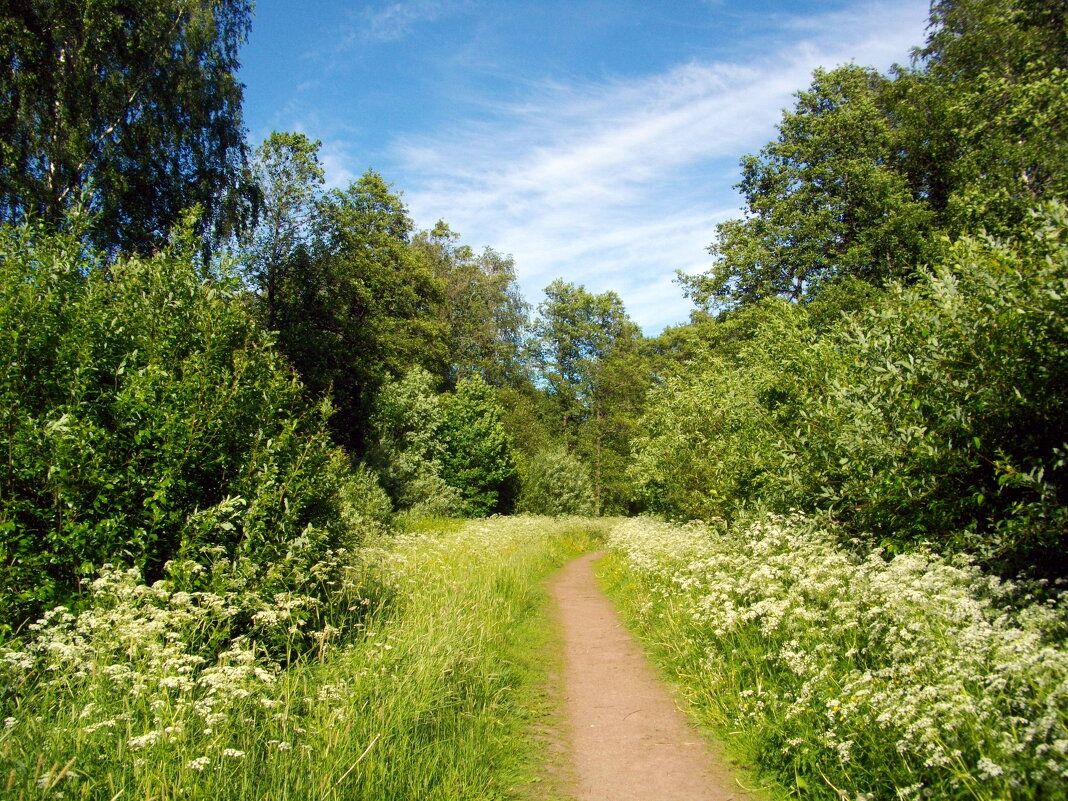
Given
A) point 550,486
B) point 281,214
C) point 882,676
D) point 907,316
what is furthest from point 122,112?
point 550,486

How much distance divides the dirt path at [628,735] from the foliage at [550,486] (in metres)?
34.9

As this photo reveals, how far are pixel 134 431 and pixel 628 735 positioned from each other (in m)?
6.30

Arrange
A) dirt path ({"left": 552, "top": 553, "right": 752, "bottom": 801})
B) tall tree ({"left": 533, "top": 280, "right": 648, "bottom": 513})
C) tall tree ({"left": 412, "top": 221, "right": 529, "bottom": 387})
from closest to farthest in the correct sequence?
dirt path ({"left": 552, "top": 553, "right": 752, "bottom": 801}) < tall tree ({"left": 412, "top": 221, "right": 529, "bottom": 387}) < tall tree ({"left": 533, "top": 280, "right": 648, "bottom": 513})

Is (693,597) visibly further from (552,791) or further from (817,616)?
(552,791)

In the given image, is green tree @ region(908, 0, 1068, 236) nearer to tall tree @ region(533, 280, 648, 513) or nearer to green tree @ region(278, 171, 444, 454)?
green tree @ region(278, 171, 444, 454)

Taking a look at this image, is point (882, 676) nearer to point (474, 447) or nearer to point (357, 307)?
point (357, 307)

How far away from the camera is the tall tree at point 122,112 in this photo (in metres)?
16.9

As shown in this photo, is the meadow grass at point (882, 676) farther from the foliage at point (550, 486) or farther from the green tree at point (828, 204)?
the foliage at point (550, 486)

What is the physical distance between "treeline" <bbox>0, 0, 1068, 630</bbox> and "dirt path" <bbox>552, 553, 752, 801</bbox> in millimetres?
3498

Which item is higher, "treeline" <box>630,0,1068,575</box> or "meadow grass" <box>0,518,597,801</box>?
"treeline" <box>630,0,1068,575</box>

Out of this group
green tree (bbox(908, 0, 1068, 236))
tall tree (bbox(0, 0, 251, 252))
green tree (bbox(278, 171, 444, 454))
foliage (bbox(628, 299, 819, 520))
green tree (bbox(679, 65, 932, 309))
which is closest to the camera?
foliage (bbox(628, 299, 819, 520))

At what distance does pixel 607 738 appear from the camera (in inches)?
257

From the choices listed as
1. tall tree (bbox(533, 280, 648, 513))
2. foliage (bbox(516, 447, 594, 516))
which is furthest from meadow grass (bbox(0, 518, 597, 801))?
tall tree (bbox(533, 280, 648, 513))

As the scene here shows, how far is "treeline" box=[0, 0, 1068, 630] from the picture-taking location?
6.50m
